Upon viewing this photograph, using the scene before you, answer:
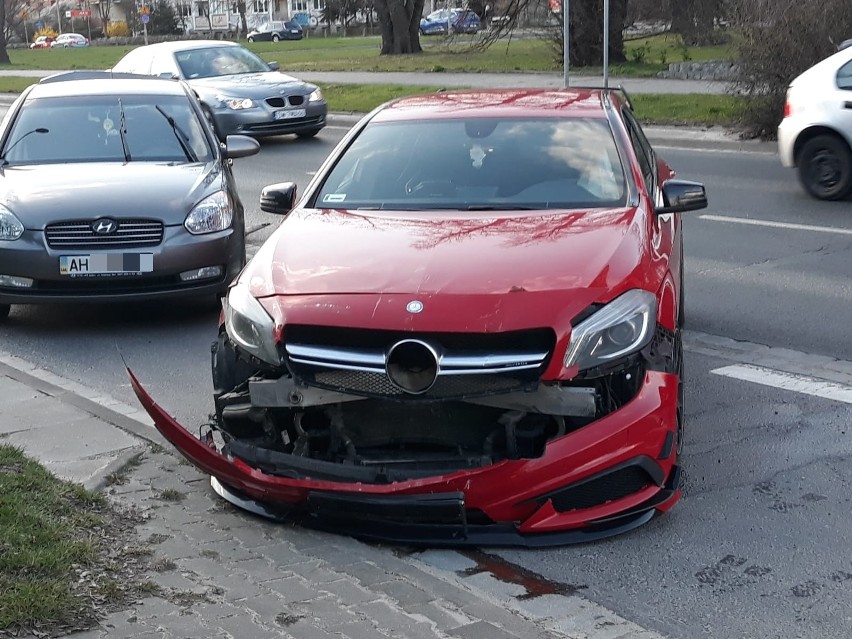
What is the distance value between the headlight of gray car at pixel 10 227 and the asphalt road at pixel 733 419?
72 cm

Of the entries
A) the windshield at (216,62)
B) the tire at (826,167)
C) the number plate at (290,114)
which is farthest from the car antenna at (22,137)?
the windshield at (216,62)

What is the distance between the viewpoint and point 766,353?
759 centimetres

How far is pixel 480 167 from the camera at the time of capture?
6301mm

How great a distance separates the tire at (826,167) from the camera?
1284 cm

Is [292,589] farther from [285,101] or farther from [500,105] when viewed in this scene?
[285,101]

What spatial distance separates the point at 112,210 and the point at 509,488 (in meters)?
4.73

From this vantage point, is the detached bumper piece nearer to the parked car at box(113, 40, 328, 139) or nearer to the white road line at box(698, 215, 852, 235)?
the white road line at box(698, 215, 852, 235)

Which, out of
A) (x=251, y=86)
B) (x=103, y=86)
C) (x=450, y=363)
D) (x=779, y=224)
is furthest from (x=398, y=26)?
(x=450, y=363)

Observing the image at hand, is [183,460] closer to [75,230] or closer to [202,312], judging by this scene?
[75,230]

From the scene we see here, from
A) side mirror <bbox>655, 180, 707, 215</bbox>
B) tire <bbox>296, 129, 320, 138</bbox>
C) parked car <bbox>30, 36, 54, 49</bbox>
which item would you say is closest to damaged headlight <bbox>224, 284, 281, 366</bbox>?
side mirror <bbox>655, 180, 707, 215</bbox>

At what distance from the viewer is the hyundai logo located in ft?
27.6

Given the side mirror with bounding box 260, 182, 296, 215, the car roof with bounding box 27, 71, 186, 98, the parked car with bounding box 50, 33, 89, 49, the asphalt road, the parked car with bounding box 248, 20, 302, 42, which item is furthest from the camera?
the parked car with bounding box 50, 33, 89, 49

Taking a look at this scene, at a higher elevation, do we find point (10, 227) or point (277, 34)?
point (10, 227)

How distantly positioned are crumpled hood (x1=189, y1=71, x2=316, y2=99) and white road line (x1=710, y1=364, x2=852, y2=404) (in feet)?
49.3
